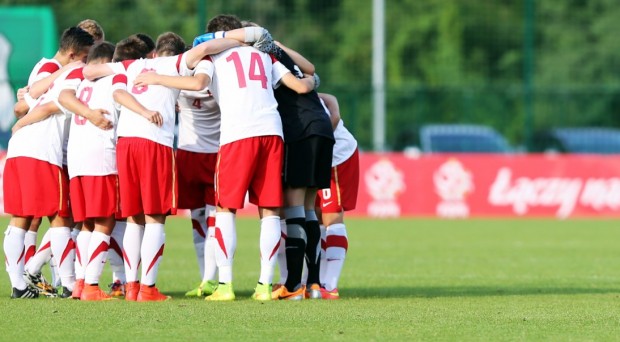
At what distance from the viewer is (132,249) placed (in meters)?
9.45

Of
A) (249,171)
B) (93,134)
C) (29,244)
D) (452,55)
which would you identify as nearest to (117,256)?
(29,244)

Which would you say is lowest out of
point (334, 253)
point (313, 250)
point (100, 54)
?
point (334, 253)

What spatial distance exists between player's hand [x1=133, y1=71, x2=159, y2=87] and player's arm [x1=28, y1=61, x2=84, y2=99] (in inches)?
25.4

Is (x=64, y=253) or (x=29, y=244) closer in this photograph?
(x=64, y=253)

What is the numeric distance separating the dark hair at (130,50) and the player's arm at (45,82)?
12.2 inches

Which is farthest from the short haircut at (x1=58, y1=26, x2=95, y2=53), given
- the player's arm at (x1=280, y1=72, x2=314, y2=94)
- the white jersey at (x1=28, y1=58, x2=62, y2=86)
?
the player's arm at (x1=280, y1=72, x2=314, y2=94)

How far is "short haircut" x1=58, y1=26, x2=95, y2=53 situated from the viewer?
10109mm

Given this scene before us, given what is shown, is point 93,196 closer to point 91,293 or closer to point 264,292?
point 91,293

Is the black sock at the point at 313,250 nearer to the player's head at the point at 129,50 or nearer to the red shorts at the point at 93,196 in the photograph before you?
the red shorts at the point at 93,196

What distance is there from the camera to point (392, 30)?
3066 centimetres

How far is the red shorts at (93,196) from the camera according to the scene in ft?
31.3

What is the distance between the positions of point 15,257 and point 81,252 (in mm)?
518

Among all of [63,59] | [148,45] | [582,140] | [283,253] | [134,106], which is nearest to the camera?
[134,106]

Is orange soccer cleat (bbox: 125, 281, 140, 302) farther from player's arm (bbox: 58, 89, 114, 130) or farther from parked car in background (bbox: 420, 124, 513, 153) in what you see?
parked car in background (bbox: 420, 124, 513, 153)
